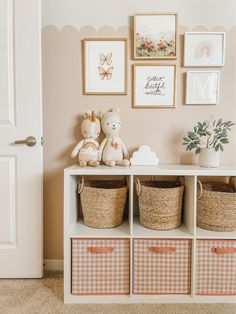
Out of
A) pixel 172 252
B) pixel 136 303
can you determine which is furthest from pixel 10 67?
pixel 136 303

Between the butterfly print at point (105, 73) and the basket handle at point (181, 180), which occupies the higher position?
the butterfly print at point (105, 73)

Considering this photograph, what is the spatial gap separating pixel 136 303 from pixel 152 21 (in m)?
1.64

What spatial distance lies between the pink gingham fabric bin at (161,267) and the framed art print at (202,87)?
865mm

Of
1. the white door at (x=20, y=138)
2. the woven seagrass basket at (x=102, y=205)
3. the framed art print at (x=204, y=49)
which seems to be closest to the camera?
the woven seagrass basket at (x=102, y=205)

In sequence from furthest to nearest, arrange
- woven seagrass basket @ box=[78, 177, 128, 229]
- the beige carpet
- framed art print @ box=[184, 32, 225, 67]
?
framed art print @ box=[184, 32, 225, 67]
woven seagrass basket @ box=[78, 177, 128, 229]
the beige carpet

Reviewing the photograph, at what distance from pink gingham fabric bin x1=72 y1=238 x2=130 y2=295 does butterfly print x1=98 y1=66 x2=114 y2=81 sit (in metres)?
0.99

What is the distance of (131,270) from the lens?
1565 mm

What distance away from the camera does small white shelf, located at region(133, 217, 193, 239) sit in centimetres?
156

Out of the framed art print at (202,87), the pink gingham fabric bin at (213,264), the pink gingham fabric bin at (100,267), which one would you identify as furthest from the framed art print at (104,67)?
the pink gingham fabric bin at (213,264)

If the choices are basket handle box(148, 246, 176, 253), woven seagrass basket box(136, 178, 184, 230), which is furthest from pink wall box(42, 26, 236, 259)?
basket handle box(148, 246, 176, 253)

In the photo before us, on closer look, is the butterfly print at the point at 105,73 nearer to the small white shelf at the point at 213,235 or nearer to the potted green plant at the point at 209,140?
the potted green plant at the point at 209,140

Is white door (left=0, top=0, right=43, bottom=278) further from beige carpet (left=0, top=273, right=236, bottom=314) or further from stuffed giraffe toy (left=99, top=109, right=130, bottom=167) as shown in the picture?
stuffed giraffe toy (left=99, top=109, right=130, bottom=167)

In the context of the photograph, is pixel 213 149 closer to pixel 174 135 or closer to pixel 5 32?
pixel 174 135

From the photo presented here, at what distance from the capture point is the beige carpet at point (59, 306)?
149 cm
